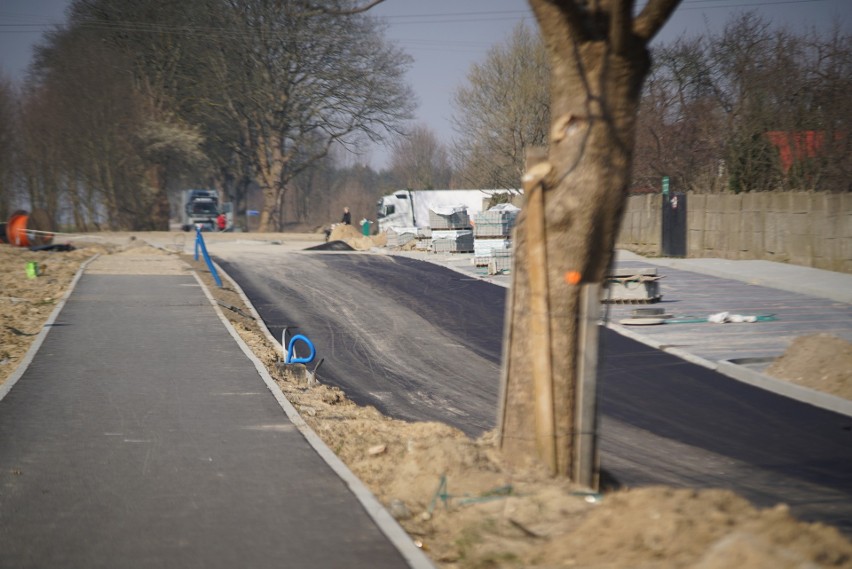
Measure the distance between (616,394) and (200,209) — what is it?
48.2 m

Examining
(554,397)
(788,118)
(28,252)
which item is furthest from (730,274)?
(28,252)

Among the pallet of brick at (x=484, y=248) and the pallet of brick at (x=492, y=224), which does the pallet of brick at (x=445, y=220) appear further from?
the pallet of brick at (x=484, y=248)

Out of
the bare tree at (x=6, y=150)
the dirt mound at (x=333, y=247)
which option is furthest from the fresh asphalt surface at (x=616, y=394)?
the bare tree at (x=6, y=150)

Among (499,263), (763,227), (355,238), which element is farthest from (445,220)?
(763,227)

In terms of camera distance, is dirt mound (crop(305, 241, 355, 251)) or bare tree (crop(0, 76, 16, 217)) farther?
bare tree (crop(0, 76, 16, 217))

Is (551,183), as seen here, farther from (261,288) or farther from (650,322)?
(261,288)

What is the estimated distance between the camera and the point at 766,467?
8.78m

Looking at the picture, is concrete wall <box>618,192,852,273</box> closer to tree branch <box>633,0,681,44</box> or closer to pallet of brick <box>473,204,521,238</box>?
pallet of brick <box>473,204,521,238</box>

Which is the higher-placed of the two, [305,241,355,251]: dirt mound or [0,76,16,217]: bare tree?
[0,76,16,217]: bare tree

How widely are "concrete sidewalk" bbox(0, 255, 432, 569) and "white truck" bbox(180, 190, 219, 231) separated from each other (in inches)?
1749

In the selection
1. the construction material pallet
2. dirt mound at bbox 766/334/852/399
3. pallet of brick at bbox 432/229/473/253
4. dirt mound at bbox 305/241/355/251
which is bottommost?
dirt mound at bbox 766/334/852/399

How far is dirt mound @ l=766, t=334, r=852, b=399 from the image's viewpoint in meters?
11.4

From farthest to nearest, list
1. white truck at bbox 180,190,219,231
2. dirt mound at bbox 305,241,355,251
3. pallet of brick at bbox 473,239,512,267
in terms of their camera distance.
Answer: white truck at bbox 180,190,219,231 → dirt mound at bbox 305,241,355,251 → pallet of brick at bbox 473,239,512,267

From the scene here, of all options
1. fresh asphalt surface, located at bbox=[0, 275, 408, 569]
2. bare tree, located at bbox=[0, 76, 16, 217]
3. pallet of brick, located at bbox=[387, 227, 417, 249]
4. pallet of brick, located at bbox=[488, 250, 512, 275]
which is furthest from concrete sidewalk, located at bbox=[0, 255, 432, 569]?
bare tree, located at bbox=[0, 76, 16, 217]
